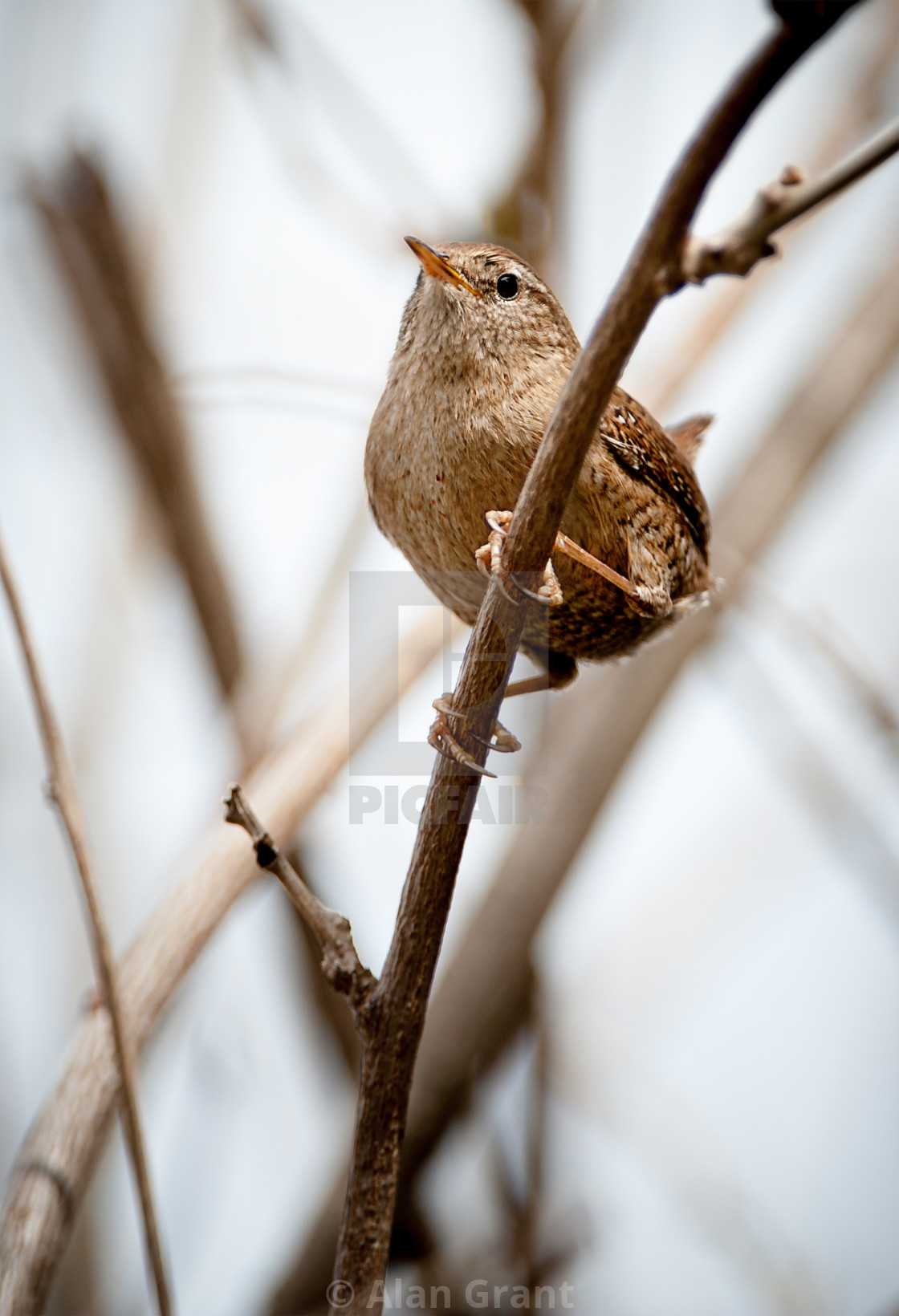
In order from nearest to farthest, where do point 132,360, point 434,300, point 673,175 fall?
1. point 673,175
2. point 434,300
3. point 132,360

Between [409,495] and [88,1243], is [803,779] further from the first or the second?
→ [88,1243]

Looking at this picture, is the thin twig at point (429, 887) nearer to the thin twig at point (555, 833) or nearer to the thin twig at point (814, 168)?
the thin twig at point (555, 833)

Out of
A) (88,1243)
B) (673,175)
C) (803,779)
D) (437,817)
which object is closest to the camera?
(673,175)

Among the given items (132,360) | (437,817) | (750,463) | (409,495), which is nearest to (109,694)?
(132,360)

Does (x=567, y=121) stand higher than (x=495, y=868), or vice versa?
(x=567, y=121)

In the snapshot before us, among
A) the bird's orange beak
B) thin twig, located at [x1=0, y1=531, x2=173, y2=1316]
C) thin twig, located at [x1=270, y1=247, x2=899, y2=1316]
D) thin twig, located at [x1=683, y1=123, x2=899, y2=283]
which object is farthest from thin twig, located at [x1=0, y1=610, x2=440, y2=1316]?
thin twig, located at [x1=683, y1=123, x2=899, y2=283]

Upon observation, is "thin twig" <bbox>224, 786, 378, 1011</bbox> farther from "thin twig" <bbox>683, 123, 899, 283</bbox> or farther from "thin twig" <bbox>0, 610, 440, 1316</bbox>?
"thin twig" <bbox>683, 123, 899, 283</bbox>

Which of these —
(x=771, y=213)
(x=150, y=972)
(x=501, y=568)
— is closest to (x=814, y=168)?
(x=501, y=568)

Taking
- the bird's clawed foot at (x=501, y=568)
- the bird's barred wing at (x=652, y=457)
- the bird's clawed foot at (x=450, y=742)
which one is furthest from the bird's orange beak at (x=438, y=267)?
the bird's clawed foot at (x=450, y=742)
